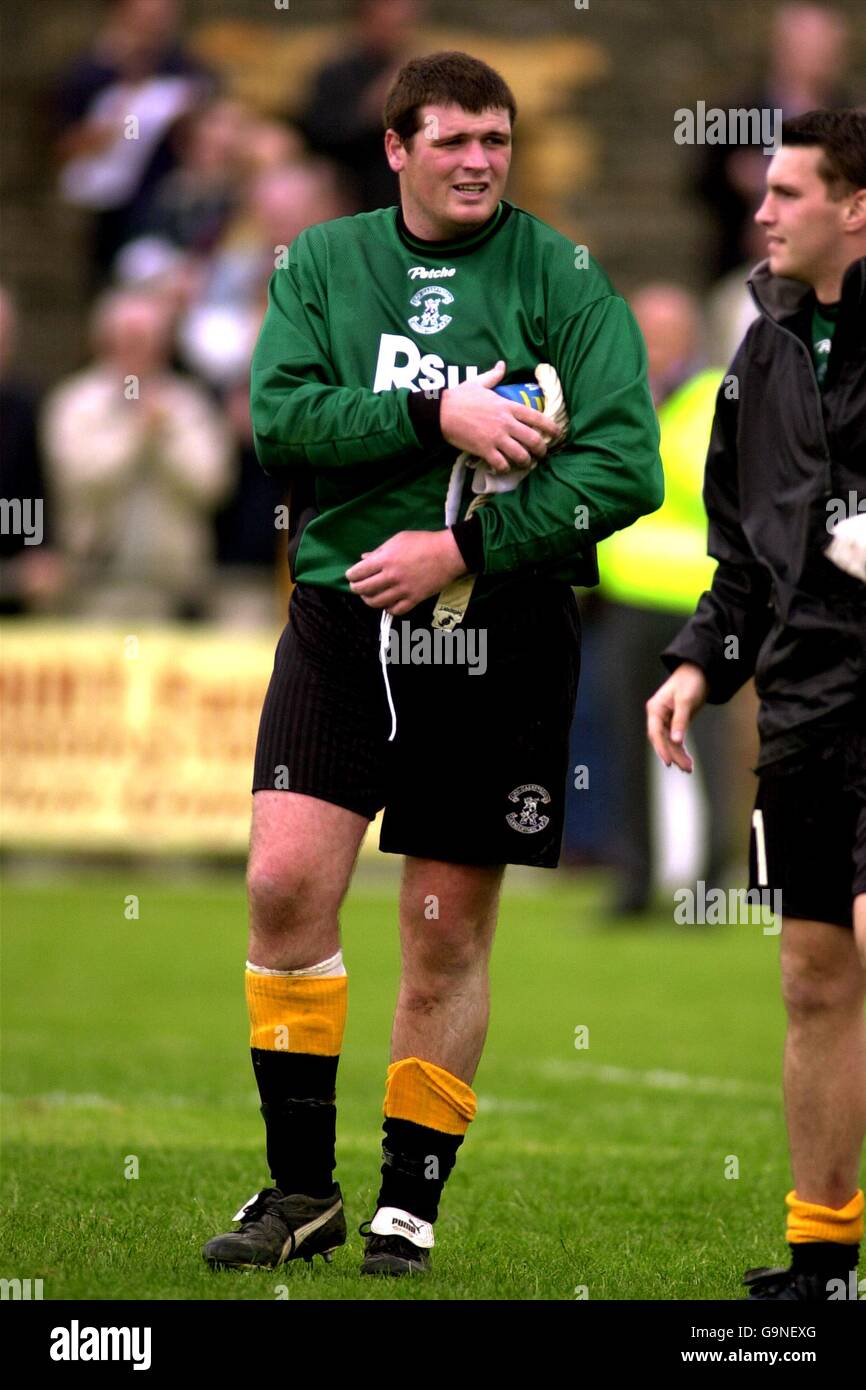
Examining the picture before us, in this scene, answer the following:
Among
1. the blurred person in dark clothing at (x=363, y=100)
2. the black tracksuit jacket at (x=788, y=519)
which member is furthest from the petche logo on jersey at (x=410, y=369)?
the blurred person in dark clothing at (x=363, y=100)

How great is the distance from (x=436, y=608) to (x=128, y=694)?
9.37m

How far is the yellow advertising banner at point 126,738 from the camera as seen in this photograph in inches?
578

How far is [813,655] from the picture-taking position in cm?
529

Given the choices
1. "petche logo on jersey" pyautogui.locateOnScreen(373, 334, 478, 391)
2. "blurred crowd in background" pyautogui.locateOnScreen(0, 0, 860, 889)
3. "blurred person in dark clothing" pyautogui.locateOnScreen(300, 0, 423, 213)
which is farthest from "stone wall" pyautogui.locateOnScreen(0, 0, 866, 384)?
"petche logo on jersey" pyautogui.locateOnScreen(373, 334, 478, 391)

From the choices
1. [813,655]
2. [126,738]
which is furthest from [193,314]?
[813,655]

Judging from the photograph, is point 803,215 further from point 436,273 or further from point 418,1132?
point 418,1132

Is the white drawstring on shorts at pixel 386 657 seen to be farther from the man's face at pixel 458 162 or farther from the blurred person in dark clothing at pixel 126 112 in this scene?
the blurred person in dark clothing at pixel 126 112

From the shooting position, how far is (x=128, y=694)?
48.2 feet

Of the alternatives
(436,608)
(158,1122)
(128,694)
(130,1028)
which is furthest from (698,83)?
(436,608)

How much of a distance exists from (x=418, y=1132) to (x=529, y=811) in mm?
739

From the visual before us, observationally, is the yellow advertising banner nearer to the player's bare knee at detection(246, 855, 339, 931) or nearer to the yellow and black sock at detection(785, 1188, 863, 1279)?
the player's bare knee at detection(246, 855, 339, 931)

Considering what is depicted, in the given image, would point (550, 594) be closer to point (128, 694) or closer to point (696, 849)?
point (696, 849)

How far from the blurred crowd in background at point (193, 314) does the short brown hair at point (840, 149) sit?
810 centimetres

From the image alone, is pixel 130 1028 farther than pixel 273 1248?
Yes
